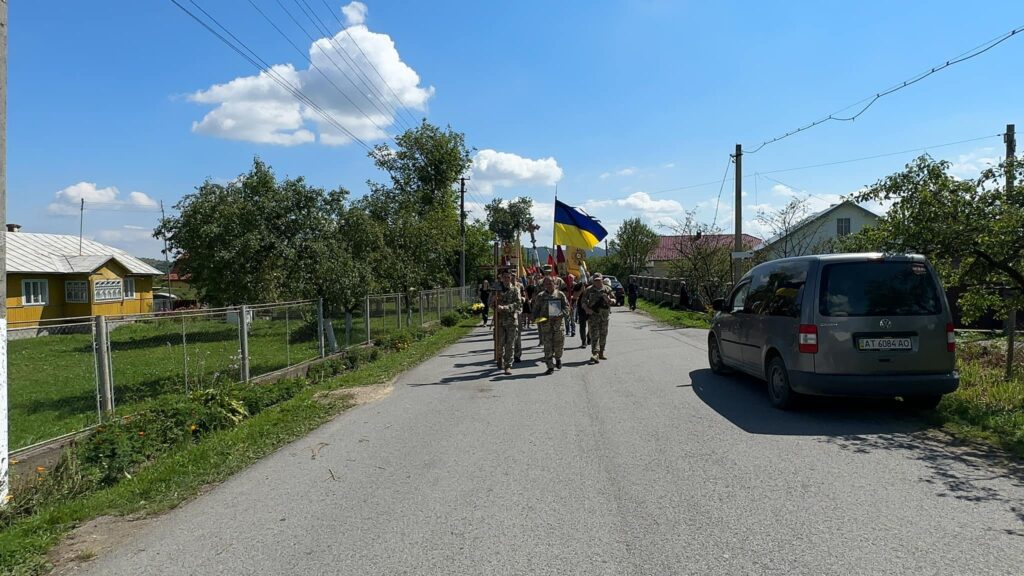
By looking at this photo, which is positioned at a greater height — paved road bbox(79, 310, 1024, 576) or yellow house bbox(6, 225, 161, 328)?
yellow house bbox(6, 225, 161, 328)

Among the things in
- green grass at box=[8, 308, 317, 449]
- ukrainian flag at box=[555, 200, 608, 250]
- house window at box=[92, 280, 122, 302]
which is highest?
ukrainian flag at box=[555, 200, 608, 250]

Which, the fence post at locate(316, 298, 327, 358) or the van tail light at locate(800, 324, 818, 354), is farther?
the fence post at locate(316, 298, 327, 358)

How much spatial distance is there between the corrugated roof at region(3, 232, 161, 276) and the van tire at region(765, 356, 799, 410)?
3348 centimetres

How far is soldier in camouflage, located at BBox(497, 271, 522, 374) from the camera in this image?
38.4 feet

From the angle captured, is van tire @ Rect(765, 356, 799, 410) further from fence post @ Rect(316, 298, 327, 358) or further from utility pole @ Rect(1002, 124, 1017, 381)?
fence post @ Rect(316, 298, 327, 358)

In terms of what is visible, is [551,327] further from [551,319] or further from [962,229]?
[962,229]

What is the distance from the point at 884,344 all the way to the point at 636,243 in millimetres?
54127

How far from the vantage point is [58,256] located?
35719 mm

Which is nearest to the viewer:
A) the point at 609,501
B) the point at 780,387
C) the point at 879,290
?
the point at 609,501

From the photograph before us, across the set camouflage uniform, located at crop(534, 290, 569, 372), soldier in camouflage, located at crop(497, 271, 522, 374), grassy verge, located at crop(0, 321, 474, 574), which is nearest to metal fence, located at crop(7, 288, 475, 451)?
grassy verge, located at crop(0, 321, 474, 574)

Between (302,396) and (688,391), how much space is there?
19.1 feet

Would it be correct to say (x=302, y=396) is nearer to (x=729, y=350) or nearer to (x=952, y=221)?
(x=729, y=350)

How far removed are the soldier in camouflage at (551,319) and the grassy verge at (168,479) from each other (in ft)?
12.5

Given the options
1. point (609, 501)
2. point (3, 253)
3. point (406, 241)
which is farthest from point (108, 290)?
point (609, 501)
